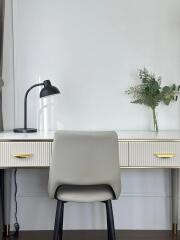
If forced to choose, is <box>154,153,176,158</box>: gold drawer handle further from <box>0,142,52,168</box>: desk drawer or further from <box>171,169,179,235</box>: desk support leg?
<box>0,142,52,168</box>: desk drawer

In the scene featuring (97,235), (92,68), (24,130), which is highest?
(92,68)

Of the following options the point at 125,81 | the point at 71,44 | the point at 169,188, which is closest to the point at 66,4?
the point at 71,44

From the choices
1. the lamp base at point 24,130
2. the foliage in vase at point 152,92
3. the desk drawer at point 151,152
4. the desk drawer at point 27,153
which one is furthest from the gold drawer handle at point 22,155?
the foliage in vase at point 152,92

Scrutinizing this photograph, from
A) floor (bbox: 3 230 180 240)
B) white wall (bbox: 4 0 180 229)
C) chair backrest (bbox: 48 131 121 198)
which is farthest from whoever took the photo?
white wall (bbox: 4 0 180 229)

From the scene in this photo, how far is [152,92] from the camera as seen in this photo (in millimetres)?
2504

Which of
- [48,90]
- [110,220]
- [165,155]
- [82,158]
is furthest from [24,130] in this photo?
[165,155]

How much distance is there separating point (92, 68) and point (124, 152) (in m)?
0.81

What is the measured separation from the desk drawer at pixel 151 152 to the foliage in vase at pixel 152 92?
463mm

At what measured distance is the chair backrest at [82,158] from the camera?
1956mm

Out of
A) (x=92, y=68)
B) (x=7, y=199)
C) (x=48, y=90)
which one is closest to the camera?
(x=48, y=90)

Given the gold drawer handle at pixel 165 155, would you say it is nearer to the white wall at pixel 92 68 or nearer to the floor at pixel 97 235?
the white wall at pixel 92 68

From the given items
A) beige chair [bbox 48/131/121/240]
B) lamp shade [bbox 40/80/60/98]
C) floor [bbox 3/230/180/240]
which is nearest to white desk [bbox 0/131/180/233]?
beige chair [bbox 48/131/121/240]

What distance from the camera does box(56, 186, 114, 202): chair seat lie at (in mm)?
1972

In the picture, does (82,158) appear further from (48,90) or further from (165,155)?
(48,90)
